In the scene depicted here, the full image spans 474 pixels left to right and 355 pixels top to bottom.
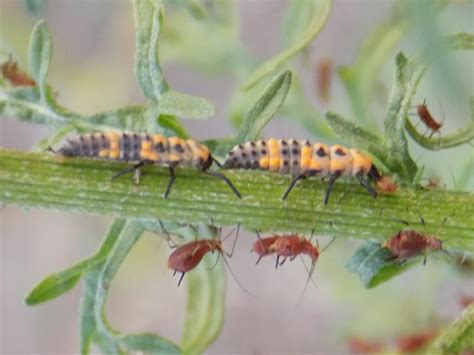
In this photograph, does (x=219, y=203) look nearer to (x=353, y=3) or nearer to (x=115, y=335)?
(x=115, y=335)

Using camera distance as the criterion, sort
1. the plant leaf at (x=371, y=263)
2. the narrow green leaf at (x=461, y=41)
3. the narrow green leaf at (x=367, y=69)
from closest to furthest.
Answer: the narrow green leaf at (x=461, y=41) < the plant leaf at (x=371, y=263) < the narrow green leaf at (x=367, y=69)

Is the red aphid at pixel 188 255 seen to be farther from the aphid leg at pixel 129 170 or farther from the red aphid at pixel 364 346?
the red aphid at pixel 364 346

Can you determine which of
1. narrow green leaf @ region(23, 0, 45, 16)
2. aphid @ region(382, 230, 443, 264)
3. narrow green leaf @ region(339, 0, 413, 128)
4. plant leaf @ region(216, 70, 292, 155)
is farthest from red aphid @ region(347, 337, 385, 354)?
narrow green leaf @ region(23, 0, 45, 16)

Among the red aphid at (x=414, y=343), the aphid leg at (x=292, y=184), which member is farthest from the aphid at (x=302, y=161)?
the red aphid at (x=414, y=343)

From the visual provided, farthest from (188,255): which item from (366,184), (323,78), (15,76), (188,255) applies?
(323,78)

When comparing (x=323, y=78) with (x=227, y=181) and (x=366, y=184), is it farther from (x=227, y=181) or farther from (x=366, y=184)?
(x=227, y=181)

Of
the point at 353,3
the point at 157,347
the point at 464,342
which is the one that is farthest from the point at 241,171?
the point at 353,3

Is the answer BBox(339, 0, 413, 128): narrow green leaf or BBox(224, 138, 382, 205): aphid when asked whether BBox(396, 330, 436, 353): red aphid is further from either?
BBox(224, 138, 382, 205): aphid
